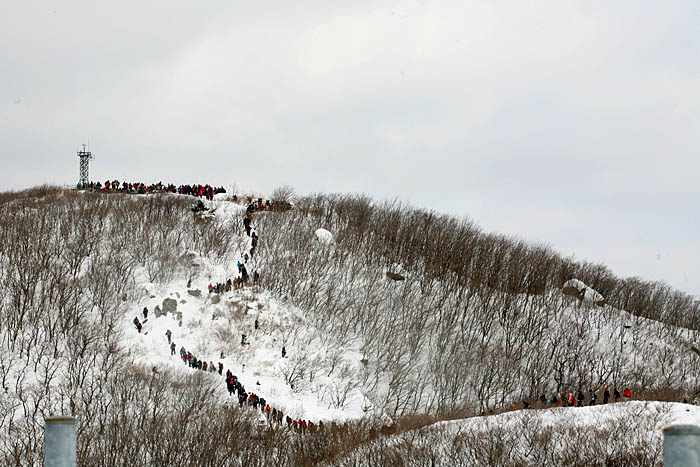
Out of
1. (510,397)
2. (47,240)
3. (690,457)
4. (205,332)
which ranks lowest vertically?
(510,397)

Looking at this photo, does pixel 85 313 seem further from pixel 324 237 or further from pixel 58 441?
pixel 58 441

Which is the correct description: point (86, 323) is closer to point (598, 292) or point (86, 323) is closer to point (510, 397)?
point (510, 397)

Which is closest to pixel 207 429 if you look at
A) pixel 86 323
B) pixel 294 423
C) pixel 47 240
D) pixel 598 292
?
pixel 294 423

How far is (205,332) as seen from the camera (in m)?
56.5

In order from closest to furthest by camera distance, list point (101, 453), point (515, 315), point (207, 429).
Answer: point (101, 453) → point (207, 429) → point (515, 315)

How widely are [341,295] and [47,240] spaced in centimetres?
3139

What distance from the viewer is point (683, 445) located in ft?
15.4

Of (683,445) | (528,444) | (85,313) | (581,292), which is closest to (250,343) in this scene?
(85,313)

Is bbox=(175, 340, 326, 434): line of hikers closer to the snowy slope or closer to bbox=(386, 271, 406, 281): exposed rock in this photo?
the snowy slope

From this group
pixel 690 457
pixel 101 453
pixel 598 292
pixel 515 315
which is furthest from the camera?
pixel 598 292

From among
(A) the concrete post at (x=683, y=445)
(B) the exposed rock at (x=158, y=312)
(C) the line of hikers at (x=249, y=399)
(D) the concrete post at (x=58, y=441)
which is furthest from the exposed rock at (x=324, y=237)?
(A) the concrete post at (x=683, y=445)

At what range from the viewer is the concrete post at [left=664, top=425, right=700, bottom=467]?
468cm

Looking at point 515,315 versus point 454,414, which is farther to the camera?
point 515,315

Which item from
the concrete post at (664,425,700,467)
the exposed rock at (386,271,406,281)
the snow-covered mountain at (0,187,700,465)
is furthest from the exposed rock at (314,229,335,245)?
the concrete post at (664,425,700,467)
